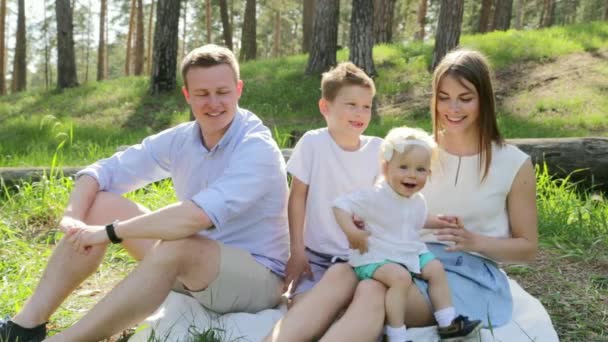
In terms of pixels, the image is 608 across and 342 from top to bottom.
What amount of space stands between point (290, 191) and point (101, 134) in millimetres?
6873

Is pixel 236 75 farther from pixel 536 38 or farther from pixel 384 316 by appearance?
pixel 536 38

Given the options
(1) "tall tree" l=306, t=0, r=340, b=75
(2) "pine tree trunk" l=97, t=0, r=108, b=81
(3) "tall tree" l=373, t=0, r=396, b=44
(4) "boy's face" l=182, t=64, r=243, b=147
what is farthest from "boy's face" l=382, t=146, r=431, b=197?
(2) "pine tree trunk" l=97, t=0, r=108, b=81

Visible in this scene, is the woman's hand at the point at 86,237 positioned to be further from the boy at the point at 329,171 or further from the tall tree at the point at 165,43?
the tall tree at the point at 165,43

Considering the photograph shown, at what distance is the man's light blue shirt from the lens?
2.73m

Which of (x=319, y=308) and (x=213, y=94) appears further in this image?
(x=213, y=94)

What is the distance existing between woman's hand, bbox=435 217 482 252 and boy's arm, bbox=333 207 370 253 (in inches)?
14.1

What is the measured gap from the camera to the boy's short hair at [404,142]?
263 cm

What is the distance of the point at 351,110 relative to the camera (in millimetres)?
3010

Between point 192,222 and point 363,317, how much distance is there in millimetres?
814

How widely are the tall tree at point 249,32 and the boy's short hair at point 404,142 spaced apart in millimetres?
15075

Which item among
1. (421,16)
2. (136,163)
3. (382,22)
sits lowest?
(136,163)

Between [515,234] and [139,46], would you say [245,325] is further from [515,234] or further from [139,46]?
[139,46]

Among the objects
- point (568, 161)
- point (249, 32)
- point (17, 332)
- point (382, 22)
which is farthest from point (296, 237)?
point (249, 32)

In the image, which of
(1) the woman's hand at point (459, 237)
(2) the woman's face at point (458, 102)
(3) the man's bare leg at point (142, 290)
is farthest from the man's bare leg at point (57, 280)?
(2) the woman's face at point (458, 102)
